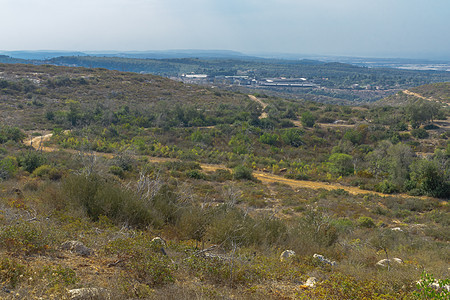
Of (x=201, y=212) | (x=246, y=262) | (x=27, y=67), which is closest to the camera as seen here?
(x=246, y=262)

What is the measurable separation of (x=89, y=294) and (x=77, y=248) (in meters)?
1.48

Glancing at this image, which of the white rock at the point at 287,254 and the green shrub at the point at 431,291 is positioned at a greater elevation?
the green shrub at the point at 431,291

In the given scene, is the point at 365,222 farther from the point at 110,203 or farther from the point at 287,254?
the point at 110,203

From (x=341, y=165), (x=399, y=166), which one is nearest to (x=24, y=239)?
(x=399, y=166)

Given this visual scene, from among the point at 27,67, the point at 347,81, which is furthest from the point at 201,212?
the point at 347,81

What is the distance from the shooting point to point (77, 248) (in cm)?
443

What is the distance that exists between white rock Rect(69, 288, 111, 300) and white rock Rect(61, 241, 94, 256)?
129cm

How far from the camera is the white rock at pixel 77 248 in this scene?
14.5 feet

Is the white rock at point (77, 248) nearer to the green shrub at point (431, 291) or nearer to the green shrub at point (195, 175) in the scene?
the green shrub at point (431, 291)

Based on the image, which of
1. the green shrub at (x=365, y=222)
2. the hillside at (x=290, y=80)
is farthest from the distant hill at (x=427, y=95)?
the green shrub at (x=365, y=222)

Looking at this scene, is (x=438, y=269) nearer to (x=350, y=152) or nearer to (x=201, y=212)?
(x=201, y=212)

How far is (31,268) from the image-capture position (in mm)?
3574

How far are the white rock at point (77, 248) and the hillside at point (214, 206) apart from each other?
0.10 ft

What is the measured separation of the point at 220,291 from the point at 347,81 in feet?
376
